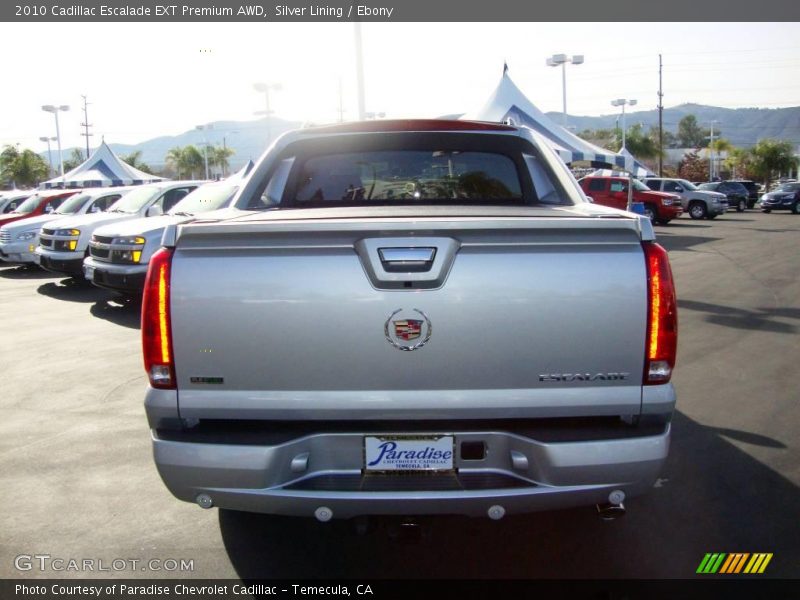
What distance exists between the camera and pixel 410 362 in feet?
8.81

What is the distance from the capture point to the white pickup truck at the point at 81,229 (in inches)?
482

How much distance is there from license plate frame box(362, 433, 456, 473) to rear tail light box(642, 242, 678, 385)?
0.79 meters

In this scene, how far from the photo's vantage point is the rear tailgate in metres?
2.66

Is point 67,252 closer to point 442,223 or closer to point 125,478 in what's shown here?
point 125,478

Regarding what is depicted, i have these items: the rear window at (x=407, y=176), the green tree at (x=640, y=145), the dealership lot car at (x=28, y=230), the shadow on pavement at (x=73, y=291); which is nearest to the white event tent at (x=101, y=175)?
the dealership lot car at (x=28, y=230)

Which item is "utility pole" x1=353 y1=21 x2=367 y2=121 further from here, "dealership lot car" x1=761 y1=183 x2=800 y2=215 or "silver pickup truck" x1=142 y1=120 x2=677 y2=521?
"dealership lot car" x1=761 y1=183 x2=800 y2=215

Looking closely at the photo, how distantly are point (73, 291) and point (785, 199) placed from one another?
35.6 m

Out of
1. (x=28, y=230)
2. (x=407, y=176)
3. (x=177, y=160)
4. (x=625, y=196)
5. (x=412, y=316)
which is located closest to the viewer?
(x=412, y=316)

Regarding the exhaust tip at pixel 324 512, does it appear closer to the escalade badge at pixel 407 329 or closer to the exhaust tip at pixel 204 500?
the exhaust tip at pixel 204 500

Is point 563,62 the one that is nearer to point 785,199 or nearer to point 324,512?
point 785,199

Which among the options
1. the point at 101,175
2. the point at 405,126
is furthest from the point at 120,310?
the point at 101,175

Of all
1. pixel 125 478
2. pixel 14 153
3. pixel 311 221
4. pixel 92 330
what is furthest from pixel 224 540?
pixel 14 153

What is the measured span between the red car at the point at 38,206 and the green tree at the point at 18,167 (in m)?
50.3

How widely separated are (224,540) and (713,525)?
242 centimetres
